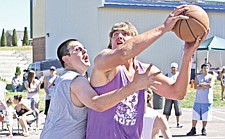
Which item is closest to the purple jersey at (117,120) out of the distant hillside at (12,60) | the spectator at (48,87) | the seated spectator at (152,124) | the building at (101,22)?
the seated spectator at (152,124)

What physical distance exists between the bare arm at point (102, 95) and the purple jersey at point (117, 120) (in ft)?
0.63

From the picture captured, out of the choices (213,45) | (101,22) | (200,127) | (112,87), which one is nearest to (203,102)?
(200,127)

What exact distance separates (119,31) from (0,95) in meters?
7.65

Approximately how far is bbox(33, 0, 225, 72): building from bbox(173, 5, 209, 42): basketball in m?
32.6

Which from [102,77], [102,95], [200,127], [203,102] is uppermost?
[102,77]

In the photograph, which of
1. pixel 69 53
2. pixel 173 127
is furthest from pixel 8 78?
pixel 69 53

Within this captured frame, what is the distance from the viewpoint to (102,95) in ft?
12.2

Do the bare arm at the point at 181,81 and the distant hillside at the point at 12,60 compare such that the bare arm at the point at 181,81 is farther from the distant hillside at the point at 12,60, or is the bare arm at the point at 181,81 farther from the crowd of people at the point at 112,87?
the distant hillside at the point at 12,60

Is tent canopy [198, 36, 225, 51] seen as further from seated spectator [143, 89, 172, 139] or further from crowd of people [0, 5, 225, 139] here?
crowd of people [0, 5, 225, 139]

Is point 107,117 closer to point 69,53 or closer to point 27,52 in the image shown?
point 69,53

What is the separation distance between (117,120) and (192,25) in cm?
95

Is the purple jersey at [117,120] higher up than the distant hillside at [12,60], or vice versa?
the purple jersey at [117,120]

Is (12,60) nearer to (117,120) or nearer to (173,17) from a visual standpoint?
(117,120)

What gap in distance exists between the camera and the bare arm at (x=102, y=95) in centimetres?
355
